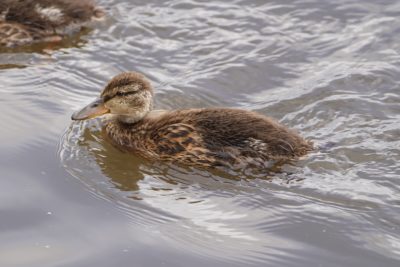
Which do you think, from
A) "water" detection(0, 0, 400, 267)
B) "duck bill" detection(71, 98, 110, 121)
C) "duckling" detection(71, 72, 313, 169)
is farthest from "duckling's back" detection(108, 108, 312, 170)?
"duck bill" detection(71, 98, 110, 121)

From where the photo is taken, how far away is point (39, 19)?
8.83 metres

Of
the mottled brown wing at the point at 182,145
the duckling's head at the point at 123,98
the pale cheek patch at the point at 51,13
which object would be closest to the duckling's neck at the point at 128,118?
the duckling's head at the point at 123,98

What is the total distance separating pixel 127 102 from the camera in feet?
21.9

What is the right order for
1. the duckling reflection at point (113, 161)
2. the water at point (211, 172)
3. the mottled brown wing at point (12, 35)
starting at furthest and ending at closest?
the mottled brown wing at point (12, 35)
the duckling reflection at point (113, 161)
the water at point (211, 172)

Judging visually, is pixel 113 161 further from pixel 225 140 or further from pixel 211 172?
pixel 225 140

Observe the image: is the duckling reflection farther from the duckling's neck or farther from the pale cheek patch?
the pale cheek patch

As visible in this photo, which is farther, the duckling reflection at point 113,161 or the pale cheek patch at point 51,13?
the pale cheek patch at point 51,13

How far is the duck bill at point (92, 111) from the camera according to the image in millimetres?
6523

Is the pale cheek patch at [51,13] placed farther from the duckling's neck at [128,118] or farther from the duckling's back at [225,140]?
the duckling's back at [225,140]

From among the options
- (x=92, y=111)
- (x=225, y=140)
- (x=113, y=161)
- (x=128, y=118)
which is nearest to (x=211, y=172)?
(x=225, y=140)

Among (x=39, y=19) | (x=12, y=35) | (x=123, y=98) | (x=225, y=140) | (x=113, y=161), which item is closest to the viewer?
(x=225, y=140)

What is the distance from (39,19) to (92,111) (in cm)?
261

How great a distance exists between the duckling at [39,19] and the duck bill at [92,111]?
93.6 inches

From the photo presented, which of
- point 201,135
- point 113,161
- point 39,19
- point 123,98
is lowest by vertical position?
point 113,161
